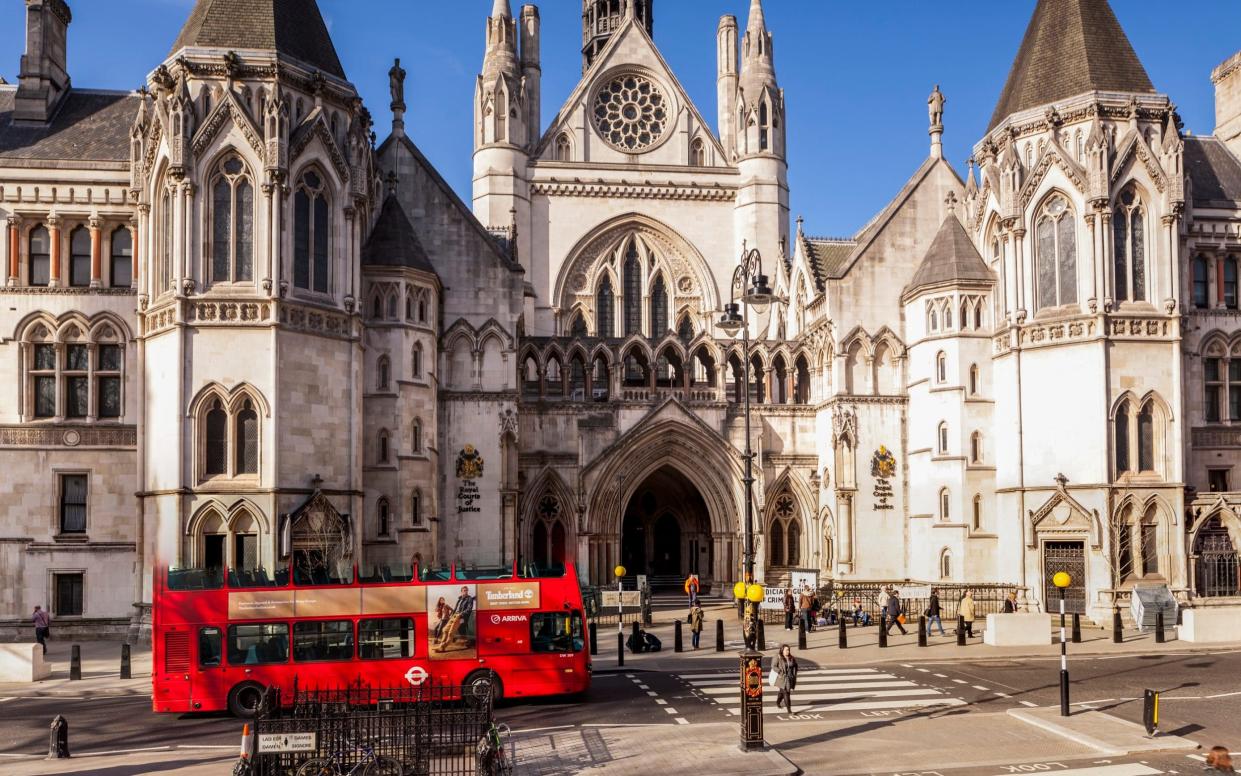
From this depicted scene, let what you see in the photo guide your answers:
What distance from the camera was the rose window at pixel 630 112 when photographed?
5738 centimetres

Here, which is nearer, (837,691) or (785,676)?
(785,676)

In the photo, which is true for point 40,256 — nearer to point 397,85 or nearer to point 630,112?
point 397,85

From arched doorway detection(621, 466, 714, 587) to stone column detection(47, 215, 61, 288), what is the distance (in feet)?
72.7

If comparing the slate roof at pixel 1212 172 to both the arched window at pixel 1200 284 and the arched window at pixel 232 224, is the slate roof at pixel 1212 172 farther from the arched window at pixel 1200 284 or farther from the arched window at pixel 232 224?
the arched window at pixel 232 224

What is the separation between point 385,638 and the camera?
23.5 metres

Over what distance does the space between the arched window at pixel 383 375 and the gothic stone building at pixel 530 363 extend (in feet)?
0.30

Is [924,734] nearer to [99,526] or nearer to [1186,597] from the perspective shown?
[1186,597]

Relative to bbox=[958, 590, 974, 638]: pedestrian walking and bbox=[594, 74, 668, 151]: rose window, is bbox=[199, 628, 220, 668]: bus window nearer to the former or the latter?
bbox=[958, 590, 974, 638]: pedestrian walking

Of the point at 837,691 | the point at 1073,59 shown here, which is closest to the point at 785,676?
the point at 837,691

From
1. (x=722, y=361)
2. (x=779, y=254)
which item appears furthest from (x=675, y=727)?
(x=779, y=254)

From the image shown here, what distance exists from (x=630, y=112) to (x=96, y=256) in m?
26.9

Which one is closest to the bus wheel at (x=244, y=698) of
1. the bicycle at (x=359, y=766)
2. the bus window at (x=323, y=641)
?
the bus window at (x=323, y=641)

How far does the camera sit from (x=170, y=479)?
3394cm

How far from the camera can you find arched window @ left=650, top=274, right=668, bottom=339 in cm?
5662
